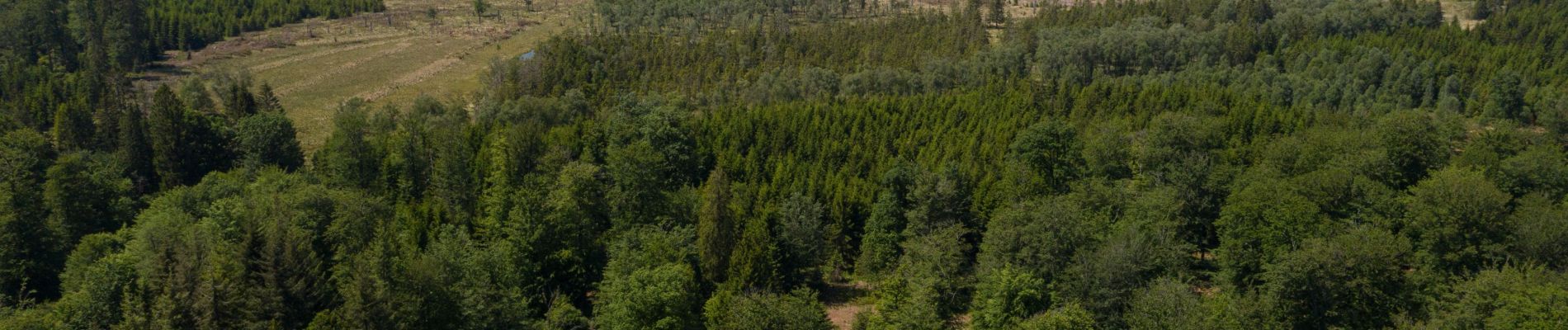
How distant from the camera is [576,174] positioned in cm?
7781

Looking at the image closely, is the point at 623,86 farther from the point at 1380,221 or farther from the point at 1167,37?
the point at 1380,221

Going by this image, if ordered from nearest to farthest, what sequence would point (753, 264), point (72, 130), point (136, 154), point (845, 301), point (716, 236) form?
1. point (753, 264)
2. point (716, 236)
3. point (845, 301)
4. point (136, 154)
5. point (72, 130)

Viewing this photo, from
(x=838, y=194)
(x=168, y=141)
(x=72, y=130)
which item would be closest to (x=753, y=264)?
(x=838, y=194)

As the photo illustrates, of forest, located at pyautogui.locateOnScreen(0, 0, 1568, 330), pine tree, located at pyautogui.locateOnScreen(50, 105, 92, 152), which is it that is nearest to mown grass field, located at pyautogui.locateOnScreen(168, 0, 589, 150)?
forest, located at pyautogui.locateOnScreen(0, 0, 1568, 330)

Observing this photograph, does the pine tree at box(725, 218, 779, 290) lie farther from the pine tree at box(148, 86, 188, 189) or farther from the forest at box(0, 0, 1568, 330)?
the pine tree at box(148, 86, 188, 189)

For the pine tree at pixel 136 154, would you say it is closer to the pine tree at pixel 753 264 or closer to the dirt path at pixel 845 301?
the pine tree at pixel 753 264

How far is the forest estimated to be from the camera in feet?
195

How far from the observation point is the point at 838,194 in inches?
3354

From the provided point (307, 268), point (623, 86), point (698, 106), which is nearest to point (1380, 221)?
point (307, 268)

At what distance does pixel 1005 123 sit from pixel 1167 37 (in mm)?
60988

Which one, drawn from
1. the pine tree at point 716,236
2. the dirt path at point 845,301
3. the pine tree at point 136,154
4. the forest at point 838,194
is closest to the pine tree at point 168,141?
the forest at point 838,194

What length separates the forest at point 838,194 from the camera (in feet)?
195

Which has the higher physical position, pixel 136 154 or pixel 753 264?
pixel 136 154

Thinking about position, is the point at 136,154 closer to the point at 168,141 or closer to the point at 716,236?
the point at 168,141
